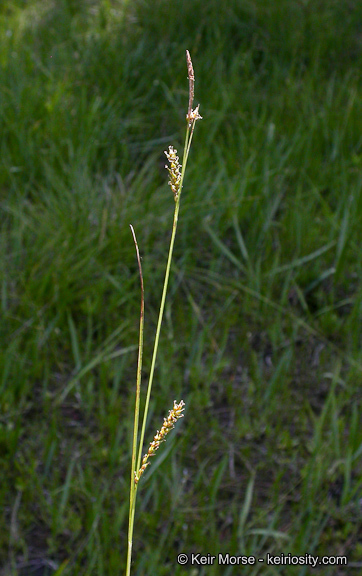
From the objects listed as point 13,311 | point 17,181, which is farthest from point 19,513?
point 17,181

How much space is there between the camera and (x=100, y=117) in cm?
274

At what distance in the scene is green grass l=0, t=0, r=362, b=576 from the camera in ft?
5.70

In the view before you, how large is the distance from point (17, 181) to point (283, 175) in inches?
40.0

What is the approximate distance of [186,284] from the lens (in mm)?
2328
